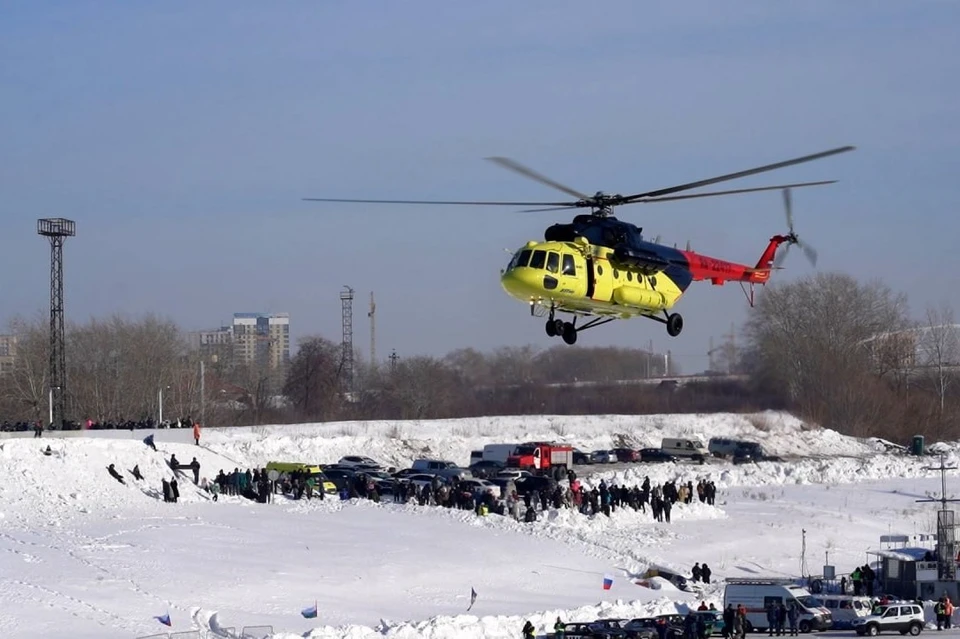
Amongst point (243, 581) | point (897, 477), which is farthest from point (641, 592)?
point (897, 477)

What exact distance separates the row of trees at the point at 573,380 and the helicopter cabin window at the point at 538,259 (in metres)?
52.3

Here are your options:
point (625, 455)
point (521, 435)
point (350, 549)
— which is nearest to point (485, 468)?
point (625, 455)

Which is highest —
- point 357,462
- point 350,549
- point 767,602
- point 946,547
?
point 357,462

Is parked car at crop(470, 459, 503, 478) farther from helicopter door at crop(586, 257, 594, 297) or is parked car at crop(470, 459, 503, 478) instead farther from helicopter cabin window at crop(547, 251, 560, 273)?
helicopter cabin window at crop(547, 251, 560, 273)

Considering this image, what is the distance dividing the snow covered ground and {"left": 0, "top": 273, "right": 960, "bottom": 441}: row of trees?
24079 mm

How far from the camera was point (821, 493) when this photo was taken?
58812 millimetres

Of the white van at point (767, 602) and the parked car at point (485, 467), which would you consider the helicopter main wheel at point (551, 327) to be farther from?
the parked car at point (485, 467)

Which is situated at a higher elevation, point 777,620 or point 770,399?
point 770,399

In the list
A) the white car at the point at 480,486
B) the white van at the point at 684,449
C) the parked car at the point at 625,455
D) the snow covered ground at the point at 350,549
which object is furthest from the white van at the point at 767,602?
the parked car at the point at 625,455

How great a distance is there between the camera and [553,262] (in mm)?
29266

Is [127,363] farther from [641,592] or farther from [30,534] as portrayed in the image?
[641,592]

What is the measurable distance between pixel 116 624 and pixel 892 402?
7285cm

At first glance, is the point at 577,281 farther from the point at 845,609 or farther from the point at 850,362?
the point at 850,362

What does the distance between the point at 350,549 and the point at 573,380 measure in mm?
58126
